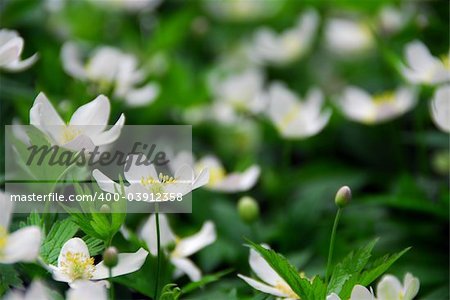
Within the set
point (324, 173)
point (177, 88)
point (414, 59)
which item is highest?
point (414, 59)

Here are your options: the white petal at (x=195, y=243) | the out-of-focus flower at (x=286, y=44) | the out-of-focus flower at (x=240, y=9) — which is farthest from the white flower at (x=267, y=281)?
the out-of-focus flower at (x=240, y=9)

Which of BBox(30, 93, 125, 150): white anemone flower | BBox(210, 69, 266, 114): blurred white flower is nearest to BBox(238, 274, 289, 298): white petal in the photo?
BBox(30, 93, 125, 150): white anemone flower

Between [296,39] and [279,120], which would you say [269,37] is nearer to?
[296,39]

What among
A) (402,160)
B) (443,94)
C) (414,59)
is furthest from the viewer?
(402,160)

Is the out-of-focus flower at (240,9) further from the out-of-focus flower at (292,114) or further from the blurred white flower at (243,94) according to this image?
the out-of-focus flower at (292,114)

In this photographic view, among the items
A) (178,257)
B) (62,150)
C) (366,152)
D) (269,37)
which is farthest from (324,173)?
(62,150)

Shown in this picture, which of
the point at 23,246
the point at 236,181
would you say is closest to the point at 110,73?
the point at 236,181

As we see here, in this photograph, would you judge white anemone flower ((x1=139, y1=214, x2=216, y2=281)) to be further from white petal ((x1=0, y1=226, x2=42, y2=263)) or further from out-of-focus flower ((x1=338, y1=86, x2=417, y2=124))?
out-of-focus flower ((x1=338, y1=86, x2=417, y2=124))

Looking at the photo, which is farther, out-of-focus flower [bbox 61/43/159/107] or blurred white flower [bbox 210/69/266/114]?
blurred white flower [bbox 210/69/266/114]
